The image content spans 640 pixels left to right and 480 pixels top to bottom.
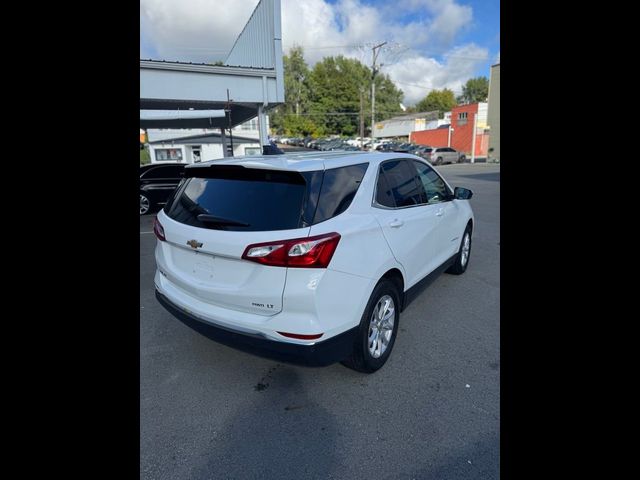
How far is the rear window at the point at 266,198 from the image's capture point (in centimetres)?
224

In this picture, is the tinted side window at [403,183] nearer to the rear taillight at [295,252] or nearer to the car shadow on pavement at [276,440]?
the rear taillight at [295,252]

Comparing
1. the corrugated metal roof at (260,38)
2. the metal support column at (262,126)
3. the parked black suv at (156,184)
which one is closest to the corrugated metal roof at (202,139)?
the corrugated metal roof at (260,38)

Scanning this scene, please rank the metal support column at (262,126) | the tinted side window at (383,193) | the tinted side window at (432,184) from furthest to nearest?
the metal support column at (262,126) → the tinted side window at (432,184) → the tinted side window at (383,193)

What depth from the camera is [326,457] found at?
2.04m

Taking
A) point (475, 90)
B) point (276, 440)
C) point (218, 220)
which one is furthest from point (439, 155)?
point (475, 90)

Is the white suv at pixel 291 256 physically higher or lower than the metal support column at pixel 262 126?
lower

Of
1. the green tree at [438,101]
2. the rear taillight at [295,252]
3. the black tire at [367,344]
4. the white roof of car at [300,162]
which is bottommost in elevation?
the black tire at [367,344]

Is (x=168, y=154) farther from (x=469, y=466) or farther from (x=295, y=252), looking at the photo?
(x=469, y=466)

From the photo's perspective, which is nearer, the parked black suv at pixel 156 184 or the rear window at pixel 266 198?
the rear window at pixel 266 198

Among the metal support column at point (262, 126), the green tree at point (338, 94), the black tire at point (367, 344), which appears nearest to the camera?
the black tire at point (367, 344)

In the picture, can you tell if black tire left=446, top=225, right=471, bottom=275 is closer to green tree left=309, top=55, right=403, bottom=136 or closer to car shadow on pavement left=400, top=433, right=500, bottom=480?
car shadow on pavement left=400, top=433, right=500, bottom=480

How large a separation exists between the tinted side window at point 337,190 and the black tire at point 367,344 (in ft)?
2.31
